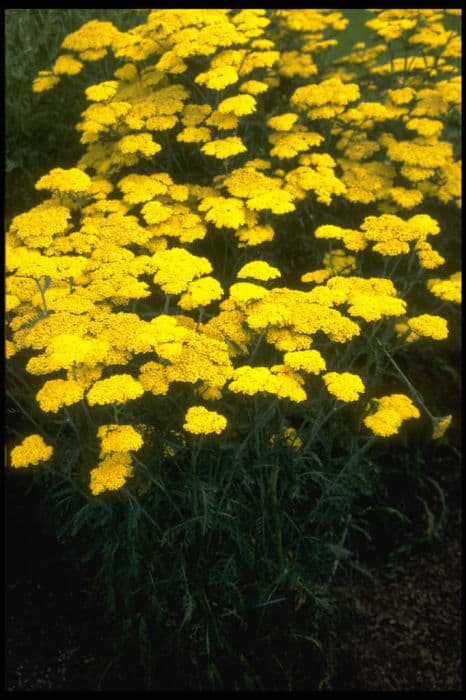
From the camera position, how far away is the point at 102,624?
3.30 m

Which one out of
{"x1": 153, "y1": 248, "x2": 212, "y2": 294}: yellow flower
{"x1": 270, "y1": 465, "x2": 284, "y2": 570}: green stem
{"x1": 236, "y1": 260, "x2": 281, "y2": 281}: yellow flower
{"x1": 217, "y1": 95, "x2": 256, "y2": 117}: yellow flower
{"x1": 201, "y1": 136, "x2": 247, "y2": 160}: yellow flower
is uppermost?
{"x1": 217, "y1": 95, "x2": 256, "y2": 117}: yellow flower

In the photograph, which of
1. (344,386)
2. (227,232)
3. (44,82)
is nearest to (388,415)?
(344,386)

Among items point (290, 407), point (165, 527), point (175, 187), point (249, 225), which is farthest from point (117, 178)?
point (165, 527)

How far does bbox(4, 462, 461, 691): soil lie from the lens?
3262mm

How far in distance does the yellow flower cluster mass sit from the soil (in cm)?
93

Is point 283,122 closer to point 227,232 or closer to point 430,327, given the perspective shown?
point 227,232

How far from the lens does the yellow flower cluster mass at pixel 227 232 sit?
8.87ft

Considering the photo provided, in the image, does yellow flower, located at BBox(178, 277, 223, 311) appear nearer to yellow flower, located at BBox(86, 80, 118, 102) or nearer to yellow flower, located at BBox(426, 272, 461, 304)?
yellow flower, located at BBox(426, 272, 461, 304)

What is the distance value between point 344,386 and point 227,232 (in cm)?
185

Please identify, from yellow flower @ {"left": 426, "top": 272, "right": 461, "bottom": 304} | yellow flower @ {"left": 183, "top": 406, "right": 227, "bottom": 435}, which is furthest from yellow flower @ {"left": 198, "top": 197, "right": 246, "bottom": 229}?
yellow flower @ {"left": 183, "top": 406, "right": 227, "bottom": 435}

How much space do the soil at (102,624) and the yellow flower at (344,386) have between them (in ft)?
4.95

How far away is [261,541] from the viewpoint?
2955 millimetres

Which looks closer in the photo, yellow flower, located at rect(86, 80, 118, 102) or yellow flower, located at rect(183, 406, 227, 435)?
yellow flower, located at rect(183, 406, 227, 435)

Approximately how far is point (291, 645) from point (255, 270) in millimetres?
1743
